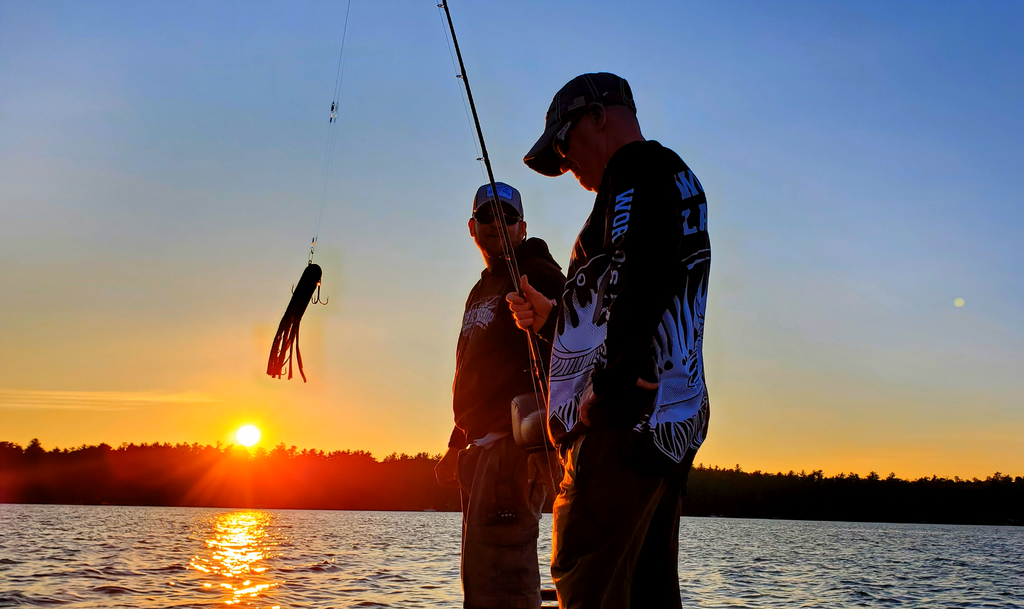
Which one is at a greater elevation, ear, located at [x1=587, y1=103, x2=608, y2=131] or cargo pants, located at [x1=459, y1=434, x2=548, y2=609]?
ear, located at [x1=587, y1=103, x2=608, y2=131]

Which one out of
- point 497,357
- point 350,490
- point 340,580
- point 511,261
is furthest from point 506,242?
point 350,490

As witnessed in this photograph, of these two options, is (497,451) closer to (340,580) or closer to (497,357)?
(497,357)

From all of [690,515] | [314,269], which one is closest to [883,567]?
[314,269]

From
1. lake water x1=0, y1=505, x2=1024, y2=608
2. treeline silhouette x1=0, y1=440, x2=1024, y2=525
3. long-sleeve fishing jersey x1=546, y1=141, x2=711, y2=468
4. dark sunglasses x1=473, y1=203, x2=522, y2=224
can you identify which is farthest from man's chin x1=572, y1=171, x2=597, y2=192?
treeline silhouette x1=0, y1=440, x2=1024, y2=525

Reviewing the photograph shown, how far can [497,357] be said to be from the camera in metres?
4.25

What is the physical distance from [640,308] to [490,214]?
8.48ft

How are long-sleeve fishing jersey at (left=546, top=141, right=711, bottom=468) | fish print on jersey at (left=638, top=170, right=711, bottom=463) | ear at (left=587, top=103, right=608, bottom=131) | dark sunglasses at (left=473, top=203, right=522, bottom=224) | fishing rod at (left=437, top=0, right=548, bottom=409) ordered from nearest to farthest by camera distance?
long-sleeve fishing jersey at (left=546, top=141, right=711, bottom=468) → fish print on jersey at (left=638, top=170, right=711, bottom=463) → ear at (left=587, top=103, right=608, bottom=131) → fishing rod at (left=437, top=0, right=548, bottom=409) → dark sunglasses at (left=473, top=203, right=522, bottom=224)

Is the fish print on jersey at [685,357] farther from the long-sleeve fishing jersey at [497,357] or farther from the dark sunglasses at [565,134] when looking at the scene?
the long-sleeve fishing jersey at [497,357]

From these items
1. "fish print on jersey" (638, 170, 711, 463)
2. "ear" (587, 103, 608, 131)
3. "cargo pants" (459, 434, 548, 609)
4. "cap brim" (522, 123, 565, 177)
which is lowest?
"cargo pants" (459, 434, 548, 609)

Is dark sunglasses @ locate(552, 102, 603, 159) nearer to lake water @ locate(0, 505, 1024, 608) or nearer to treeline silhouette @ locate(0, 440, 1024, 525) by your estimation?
lake water @ locate(0, 505, 1024, 608)

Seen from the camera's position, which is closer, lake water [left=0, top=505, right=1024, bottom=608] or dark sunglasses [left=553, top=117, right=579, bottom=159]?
dark sunglasses [left=553, top=117, right=579, bottom=159]

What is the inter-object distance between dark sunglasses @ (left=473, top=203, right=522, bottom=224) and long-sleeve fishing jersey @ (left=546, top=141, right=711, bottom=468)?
6.90 feet

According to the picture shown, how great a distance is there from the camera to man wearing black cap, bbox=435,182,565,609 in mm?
4066

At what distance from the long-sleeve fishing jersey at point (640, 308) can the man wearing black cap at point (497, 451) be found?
5.16 feet
